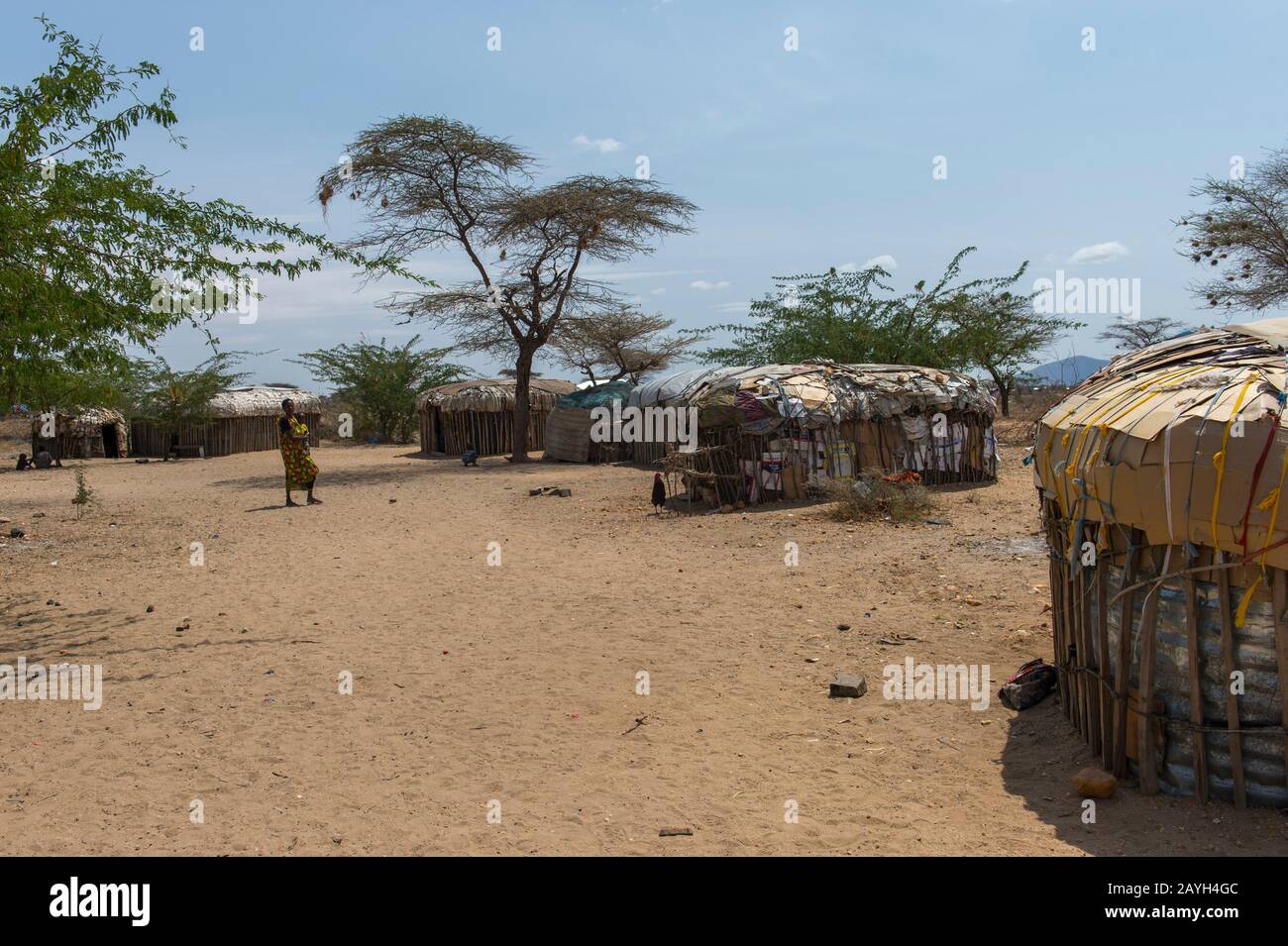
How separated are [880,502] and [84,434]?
80.1 ft

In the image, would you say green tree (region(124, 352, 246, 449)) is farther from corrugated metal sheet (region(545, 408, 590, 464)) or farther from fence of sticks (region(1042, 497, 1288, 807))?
fence of sticks (region(1042, 497, 1288, 807))

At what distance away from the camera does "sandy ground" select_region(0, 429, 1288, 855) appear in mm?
4020

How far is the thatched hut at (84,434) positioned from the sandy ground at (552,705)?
52.3 ft

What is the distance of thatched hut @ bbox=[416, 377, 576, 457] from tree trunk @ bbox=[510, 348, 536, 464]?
1493 millimetres

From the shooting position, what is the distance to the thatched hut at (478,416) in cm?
2555

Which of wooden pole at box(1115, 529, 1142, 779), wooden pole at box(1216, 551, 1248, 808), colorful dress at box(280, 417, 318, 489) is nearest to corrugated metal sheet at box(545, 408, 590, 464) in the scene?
colorful dress at box(280, 417, 318, 489)

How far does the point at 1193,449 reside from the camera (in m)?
3.61

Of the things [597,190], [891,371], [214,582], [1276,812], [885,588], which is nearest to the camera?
[1276,812]

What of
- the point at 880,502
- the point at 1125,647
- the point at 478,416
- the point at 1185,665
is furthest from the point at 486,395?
the point at 1185,665

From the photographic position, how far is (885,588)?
8.00 m

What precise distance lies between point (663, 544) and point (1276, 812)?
7.47 meters

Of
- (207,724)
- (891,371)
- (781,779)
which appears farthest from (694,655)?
(891,371)

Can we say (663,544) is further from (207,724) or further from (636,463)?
(636,463)

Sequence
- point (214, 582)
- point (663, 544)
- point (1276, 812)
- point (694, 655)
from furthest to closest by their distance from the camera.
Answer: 1. point (663, 544)
2. point (214, 582)
3. point (694, 655)
4. point (1276, 812)
